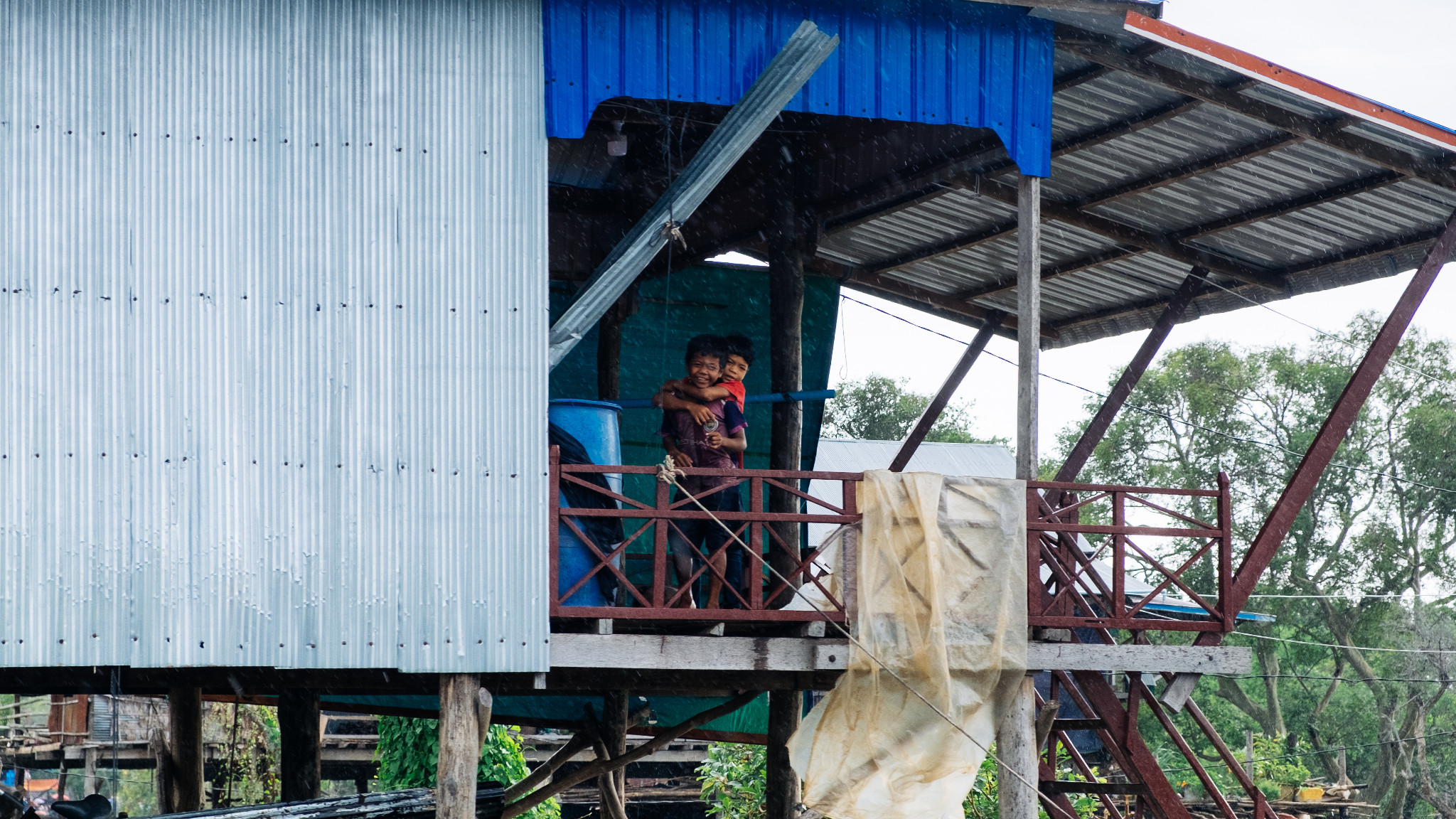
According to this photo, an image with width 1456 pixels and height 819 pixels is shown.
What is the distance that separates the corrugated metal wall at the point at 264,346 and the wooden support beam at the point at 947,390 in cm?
546

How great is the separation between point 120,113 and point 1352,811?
24761mm

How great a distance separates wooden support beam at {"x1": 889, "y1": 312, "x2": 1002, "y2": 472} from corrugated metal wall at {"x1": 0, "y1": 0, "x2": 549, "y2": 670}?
17.9 ft

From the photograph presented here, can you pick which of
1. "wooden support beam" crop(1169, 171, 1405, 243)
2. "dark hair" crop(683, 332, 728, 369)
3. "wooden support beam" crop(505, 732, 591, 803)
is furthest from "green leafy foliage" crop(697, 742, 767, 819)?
"dark hair" crop(683, 332, 728, 369)

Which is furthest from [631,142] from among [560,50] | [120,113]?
[120,113]

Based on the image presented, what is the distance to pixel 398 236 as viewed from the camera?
Result: 25.8ft

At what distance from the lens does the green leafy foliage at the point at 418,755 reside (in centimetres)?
1788

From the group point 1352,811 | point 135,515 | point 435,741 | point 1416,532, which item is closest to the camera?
point 135,515

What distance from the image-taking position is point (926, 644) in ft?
26.1

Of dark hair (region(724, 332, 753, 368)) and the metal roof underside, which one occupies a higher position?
the metal roof underside

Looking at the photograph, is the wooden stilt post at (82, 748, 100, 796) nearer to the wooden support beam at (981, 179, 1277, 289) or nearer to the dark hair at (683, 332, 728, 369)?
the dark hair at (683, 332, 728, 369)

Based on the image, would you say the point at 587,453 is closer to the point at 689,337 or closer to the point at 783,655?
the point at 783,655

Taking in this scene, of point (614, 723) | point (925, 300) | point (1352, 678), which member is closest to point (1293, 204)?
point (925, 300)

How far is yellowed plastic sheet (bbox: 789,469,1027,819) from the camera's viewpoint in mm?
7996

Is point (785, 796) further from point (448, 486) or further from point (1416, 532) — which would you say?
point (1416, 532)
